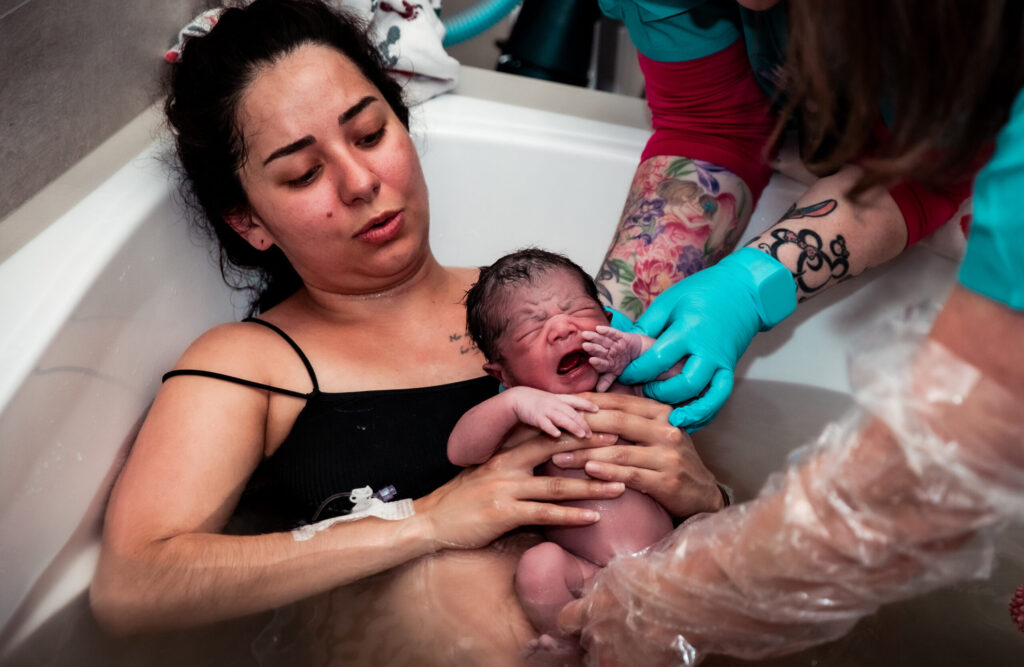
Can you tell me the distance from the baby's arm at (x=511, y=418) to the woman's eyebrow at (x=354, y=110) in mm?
477

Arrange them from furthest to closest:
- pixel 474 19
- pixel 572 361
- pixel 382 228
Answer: pixel 474 19 → pixel 382 228 → pixel 572 361

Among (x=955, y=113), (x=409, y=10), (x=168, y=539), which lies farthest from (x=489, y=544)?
(x=409, y=10)

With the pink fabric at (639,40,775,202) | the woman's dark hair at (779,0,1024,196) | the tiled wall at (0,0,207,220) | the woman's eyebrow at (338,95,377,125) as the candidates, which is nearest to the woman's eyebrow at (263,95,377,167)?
the woman's eyebrow at (338,95,377,125)

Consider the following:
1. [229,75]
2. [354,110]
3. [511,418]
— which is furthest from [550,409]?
[229,75]

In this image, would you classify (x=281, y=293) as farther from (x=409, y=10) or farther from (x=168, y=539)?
(x=409, y=10)

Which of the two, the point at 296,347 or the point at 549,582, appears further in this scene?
the point at 296,347

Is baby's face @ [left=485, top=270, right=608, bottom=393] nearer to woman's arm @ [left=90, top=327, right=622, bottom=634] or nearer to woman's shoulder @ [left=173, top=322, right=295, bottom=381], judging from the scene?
woman's arm @ [left=90, top=327, right=622, bottom=634]

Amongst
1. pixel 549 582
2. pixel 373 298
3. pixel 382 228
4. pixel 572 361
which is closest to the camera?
pixel 549 582

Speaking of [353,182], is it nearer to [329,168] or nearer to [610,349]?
[329,168]

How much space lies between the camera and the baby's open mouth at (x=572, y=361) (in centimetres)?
116

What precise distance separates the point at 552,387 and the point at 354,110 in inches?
20.2

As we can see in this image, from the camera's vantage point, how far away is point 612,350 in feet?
3.70

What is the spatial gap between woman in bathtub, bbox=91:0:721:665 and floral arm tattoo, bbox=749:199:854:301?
38 cm

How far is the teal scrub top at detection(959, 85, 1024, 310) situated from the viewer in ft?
1.93
